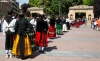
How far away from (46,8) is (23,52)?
58731 millimetres

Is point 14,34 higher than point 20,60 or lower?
higher

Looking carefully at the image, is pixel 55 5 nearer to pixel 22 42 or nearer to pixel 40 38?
pixel 40 38

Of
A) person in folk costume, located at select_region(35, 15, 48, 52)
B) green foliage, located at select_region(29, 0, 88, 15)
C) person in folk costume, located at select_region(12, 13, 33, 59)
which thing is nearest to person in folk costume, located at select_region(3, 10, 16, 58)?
person in folk costume, located at select_region(12, 13, 33, 59)

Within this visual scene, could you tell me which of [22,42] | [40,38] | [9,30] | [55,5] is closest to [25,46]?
[22,42]

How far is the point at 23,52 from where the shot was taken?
923 cm

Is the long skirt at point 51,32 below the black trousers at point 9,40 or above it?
below

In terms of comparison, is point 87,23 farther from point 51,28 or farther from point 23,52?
point 23,52

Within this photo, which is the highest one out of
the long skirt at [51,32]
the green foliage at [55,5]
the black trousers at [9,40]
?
the green foliage at [55,5]

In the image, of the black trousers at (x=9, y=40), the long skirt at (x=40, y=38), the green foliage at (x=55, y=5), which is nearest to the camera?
the black trousers at (x=9, y=40)

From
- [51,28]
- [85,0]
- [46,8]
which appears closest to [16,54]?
[51,28]

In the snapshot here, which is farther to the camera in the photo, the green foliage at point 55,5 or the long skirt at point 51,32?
the green foliage at point 55,5

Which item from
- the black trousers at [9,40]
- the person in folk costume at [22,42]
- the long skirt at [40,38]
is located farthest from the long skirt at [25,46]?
the long skirt at [40,38]

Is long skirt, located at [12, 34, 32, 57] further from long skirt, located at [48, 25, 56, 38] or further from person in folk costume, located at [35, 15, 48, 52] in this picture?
long skirt, located at [48, 25, 56, 38]

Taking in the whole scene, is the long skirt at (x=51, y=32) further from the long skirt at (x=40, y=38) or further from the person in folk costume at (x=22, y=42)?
the person in folk costume at (x=22, y=42)
